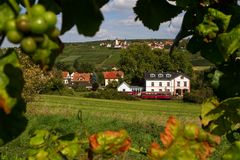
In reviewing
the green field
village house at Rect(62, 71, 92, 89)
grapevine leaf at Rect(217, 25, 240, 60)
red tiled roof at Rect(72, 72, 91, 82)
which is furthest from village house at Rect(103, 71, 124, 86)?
grapevine leaf at Rect(217, 25, 240, 60)

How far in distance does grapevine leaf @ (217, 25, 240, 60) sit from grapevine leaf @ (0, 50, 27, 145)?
3.00 ft

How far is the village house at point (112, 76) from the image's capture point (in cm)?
8871

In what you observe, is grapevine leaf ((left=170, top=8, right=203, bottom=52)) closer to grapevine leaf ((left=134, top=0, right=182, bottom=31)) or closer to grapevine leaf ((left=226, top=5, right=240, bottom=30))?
grapevine leaf ((left=134, top=0, right=182, bottom=31))

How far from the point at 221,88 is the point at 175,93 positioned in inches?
3196

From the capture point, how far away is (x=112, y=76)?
3568 inches

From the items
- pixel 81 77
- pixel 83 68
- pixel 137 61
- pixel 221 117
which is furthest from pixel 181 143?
pixel 83 68

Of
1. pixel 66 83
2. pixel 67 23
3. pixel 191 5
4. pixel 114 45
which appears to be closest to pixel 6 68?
pixel 67 23

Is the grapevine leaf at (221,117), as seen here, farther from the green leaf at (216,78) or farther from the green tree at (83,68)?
the green tree at (83,68)

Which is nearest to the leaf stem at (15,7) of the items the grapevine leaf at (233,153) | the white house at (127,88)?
the grapevine leaf at (233,153)

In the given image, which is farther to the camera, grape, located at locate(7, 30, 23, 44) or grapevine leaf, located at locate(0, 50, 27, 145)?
grapevine leaf, located at locate(0, 50, 27, 145)

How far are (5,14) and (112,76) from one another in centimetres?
8947

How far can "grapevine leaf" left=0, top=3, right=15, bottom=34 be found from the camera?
1.14 meters

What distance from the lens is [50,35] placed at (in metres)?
1.06

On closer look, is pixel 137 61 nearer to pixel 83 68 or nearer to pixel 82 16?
pixel 83 68
